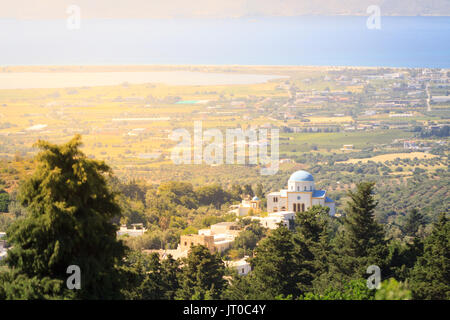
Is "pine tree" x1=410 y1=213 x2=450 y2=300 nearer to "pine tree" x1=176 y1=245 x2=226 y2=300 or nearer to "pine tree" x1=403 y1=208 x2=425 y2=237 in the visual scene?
"pine tree" x1=176 y1=245 x2=226 y2=300

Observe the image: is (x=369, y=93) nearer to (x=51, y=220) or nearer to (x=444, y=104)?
(x=444, y=104)

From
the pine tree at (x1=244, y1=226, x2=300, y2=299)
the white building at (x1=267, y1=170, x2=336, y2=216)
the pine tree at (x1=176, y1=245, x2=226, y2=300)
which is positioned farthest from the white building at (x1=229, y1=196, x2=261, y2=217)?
the pine tree at (x1=244, y1=226, x2=300, y2=299)

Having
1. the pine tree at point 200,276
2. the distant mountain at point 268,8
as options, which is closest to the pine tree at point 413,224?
the pine tree at point 200,276

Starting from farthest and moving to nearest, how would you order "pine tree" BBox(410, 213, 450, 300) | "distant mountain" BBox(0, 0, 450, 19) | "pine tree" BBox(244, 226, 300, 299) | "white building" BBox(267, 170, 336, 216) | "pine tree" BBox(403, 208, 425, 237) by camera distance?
"distant mountain" BBox(0, 0, 450, 19) < "white building" BBox(267, 170, 336, 216) < "pine tree" BBox(403, 208, 425, 237) < "pine tree" BBox(244, 226, 300, 299) < "pine tree" BBox(410, 213, 450, 300)

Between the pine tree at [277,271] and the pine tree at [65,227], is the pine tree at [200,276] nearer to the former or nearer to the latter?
the pine tree at [277,271]

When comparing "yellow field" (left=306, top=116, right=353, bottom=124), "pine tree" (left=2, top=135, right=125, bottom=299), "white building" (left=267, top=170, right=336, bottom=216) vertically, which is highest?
"pine tree" (left=2, top=135, right=125, bottom=299)

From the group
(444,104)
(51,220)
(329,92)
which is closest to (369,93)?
(329,92)

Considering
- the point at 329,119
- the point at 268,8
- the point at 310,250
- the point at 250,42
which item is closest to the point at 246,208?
the point at 310,250

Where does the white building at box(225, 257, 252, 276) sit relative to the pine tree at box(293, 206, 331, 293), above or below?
below
